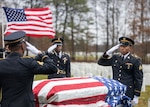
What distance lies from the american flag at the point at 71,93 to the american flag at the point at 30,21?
4833 millimetres

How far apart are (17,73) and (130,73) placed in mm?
2427

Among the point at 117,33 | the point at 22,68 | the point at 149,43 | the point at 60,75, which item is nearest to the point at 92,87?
the point at 22,68

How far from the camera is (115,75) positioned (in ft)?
17.1

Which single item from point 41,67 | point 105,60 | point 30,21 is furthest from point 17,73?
point 30,21

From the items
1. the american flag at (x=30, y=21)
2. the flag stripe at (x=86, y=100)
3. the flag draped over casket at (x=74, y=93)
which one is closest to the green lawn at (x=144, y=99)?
the american flag at (x=30, y=21)

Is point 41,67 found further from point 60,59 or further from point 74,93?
point 60,59

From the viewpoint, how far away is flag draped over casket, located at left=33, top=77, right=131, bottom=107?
3.55 m

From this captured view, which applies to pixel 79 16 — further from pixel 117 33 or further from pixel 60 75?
pixel 60 75

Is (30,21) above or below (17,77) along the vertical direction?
above

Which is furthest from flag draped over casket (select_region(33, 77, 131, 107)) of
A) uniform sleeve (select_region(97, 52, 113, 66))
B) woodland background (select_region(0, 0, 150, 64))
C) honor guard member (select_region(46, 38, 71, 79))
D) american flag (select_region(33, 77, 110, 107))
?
woodland background (select_region(0, 0, 150, 64))

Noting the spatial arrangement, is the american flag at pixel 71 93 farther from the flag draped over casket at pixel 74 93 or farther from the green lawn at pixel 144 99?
the green lawn at pixel 144 99

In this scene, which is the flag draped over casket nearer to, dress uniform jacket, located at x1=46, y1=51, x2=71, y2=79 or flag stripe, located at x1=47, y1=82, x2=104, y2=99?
flag stripe, located at x1=47, y1=82, x2=104, y2=99

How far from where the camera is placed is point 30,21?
9086 millimetres

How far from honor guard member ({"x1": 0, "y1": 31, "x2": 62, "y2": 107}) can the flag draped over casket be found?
1.50ft
